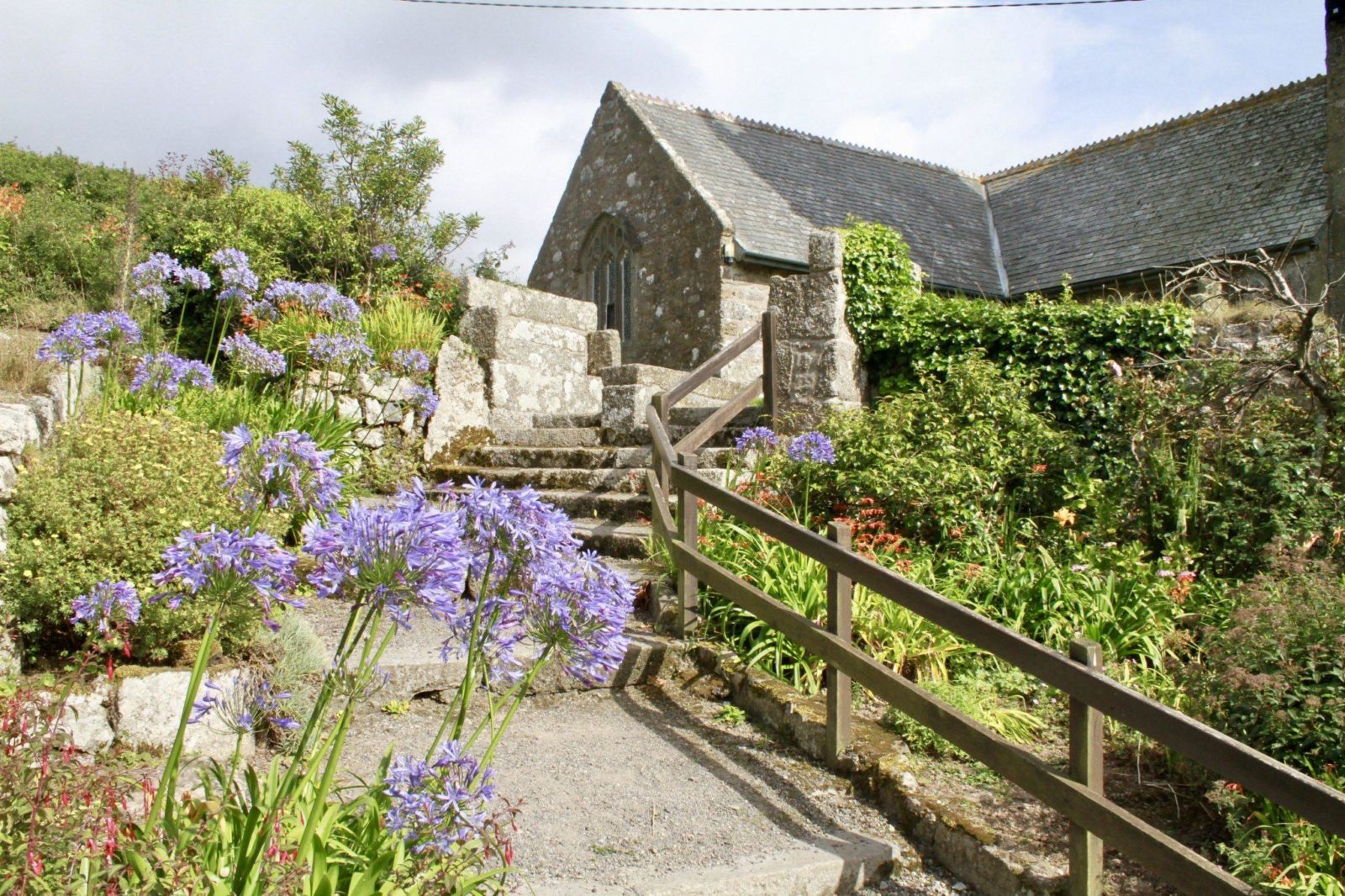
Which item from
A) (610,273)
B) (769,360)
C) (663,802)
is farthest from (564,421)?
(610,273)

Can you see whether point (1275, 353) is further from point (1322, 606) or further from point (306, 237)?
point (306, 237)

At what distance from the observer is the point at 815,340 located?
29.0 ft

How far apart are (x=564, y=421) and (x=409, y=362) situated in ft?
9.59

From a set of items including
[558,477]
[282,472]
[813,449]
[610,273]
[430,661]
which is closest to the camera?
[282,472]

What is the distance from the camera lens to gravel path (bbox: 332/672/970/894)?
11.4 feet

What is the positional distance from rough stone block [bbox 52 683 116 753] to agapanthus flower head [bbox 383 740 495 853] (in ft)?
7.68

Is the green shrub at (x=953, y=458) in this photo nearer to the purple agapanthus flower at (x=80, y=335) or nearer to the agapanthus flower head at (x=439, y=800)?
the purple agapanthus flower at (x=80, y=335)

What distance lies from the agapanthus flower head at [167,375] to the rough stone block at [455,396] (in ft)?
10.8

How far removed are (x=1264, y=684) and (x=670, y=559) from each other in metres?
3.32

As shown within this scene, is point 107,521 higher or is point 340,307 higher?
point 340,307

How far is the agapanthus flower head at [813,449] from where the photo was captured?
21.4 ft

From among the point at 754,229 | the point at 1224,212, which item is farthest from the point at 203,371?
the point at 1224,212

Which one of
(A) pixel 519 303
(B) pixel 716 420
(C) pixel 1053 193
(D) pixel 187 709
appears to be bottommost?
(D) pixel 187 709

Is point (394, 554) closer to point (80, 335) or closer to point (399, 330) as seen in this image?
point (80, 335)
